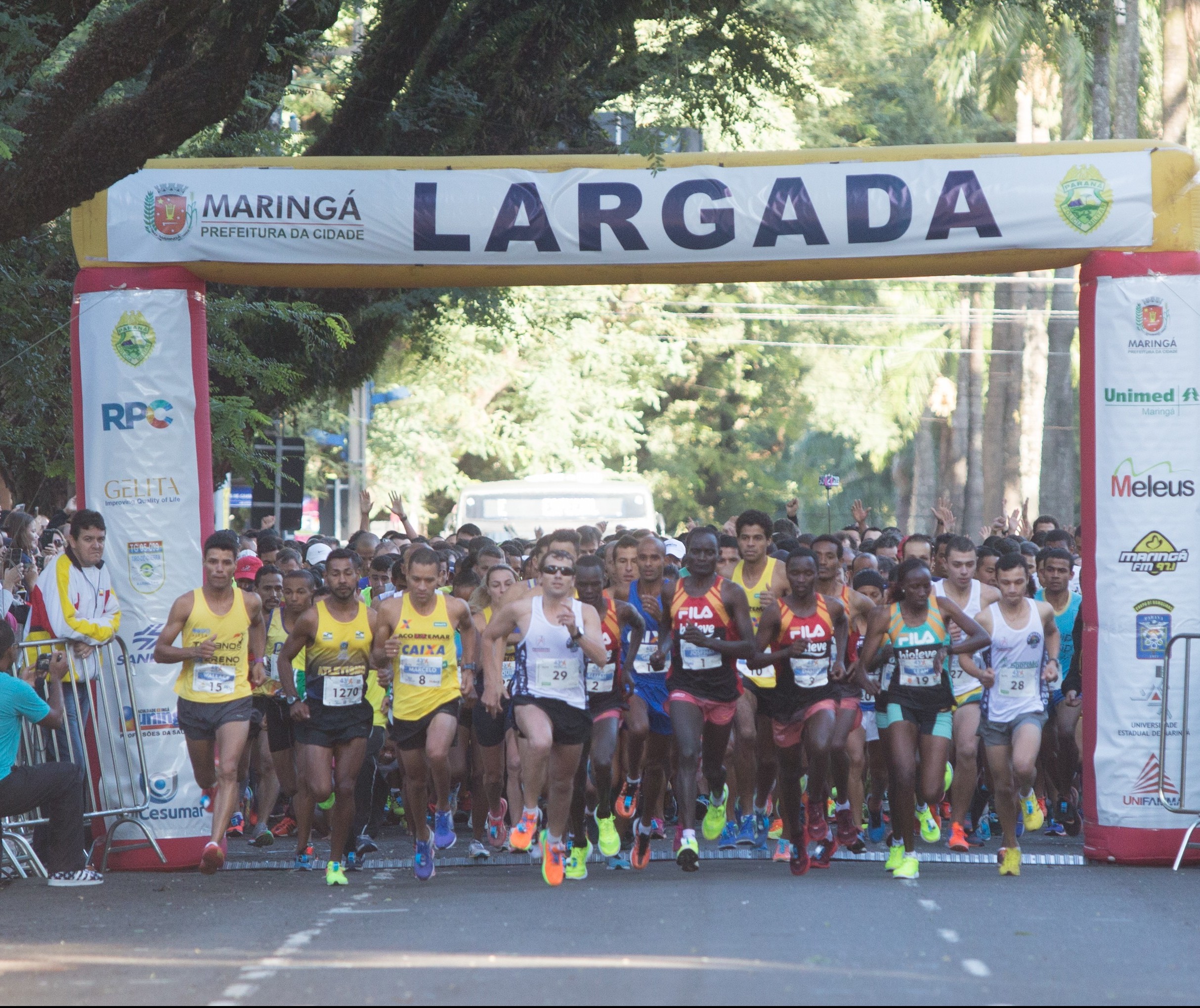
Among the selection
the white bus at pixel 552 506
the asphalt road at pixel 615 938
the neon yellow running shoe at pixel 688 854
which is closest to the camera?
the asphalt road at pixel 615 938

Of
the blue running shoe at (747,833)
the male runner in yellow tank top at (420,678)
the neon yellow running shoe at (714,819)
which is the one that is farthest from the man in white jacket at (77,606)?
the blue running shoe at (747,833)

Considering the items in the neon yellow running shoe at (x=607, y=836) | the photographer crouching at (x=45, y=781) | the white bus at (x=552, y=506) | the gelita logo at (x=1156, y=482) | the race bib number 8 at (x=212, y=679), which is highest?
the gelita logo at (x=1156, y=482)

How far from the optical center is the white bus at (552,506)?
22547 millimetres

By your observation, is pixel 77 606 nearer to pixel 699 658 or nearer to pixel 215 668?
pixel 215 668

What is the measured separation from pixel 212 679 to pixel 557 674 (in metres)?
1.97

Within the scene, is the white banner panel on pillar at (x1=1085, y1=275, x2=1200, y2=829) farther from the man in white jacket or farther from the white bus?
the white bus

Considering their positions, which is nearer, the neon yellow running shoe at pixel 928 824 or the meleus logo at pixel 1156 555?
the meleus logo at pixel 1156 555

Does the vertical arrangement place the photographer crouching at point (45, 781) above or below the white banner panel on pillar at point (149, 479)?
below

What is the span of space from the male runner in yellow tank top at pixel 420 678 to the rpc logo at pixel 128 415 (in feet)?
6.42

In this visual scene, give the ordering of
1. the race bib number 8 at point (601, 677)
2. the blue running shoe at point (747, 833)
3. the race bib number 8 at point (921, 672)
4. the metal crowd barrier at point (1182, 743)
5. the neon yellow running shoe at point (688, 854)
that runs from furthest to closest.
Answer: the blue running shoe at point (747, 833) < the metal crowd barrier at point (1182, 743) < the race bib number 8 at point (921, 672) < the race bib number 8 at point (601, 677) < the neon yellow running shoe at point (688, 854)

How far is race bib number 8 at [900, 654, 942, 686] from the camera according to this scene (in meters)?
10.3

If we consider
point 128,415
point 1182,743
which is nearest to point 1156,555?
point 1182,743

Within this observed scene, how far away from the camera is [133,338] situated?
431 inches

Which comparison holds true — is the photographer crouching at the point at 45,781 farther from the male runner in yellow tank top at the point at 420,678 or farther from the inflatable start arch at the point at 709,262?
the male runner in yellow tank top at the point at 420,678
